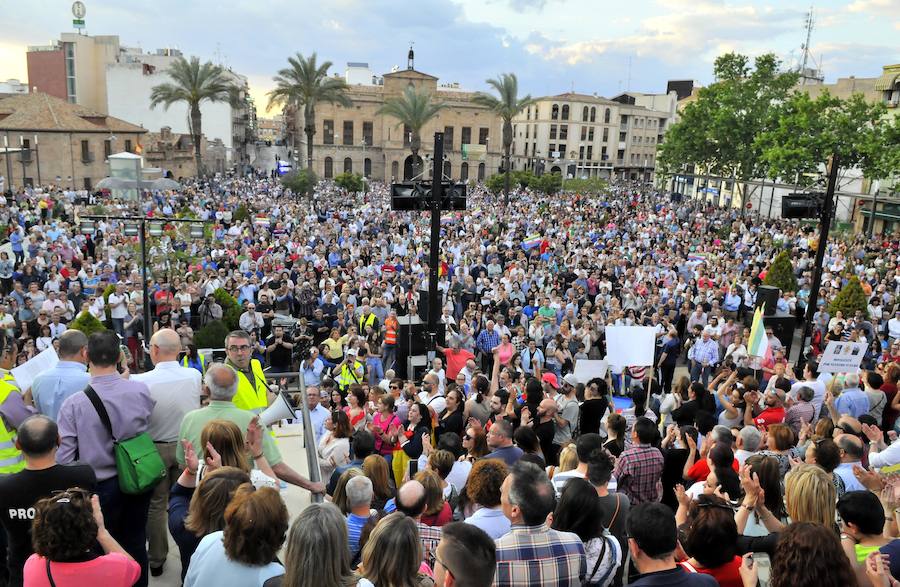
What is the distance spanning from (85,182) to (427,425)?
45.3 metres

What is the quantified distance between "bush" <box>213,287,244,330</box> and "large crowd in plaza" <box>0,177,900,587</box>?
171 mm

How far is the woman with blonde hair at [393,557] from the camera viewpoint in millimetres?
2787

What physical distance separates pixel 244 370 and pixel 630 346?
5.36 m

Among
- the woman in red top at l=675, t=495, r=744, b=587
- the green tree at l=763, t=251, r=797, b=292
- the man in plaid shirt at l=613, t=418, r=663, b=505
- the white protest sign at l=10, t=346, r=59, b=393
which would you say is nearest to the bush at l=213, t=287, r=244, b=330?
the white protest sign at l=10, t=346, r=59, b=393

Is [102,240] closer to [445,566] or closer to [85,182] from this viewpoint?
[445,566]

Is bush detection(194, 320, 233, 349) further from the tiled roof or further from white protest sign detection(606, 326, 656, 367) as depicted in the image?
the tiled roof

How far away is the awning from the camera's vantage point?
116 ft

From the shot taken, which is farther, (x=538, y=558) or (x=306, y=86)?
(x=306, y=86)

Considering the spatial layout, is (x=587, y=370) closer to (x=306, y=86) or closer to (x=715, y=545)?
(x=715, y=545)

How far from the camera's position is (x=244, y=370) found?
4863mm

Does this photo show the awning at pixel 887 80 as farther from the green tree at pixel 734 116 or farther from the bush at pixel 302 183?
the bush at pixel 302 183

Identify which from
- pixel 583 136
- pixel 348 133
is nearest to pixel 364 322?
pixel 348 133

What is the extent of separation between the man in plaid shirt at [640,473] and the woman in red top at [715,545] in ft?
4.88

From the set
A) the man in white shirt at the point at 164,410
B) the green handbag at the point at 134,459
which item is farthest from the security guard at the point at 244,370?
the green handbag at the point at 134,459
